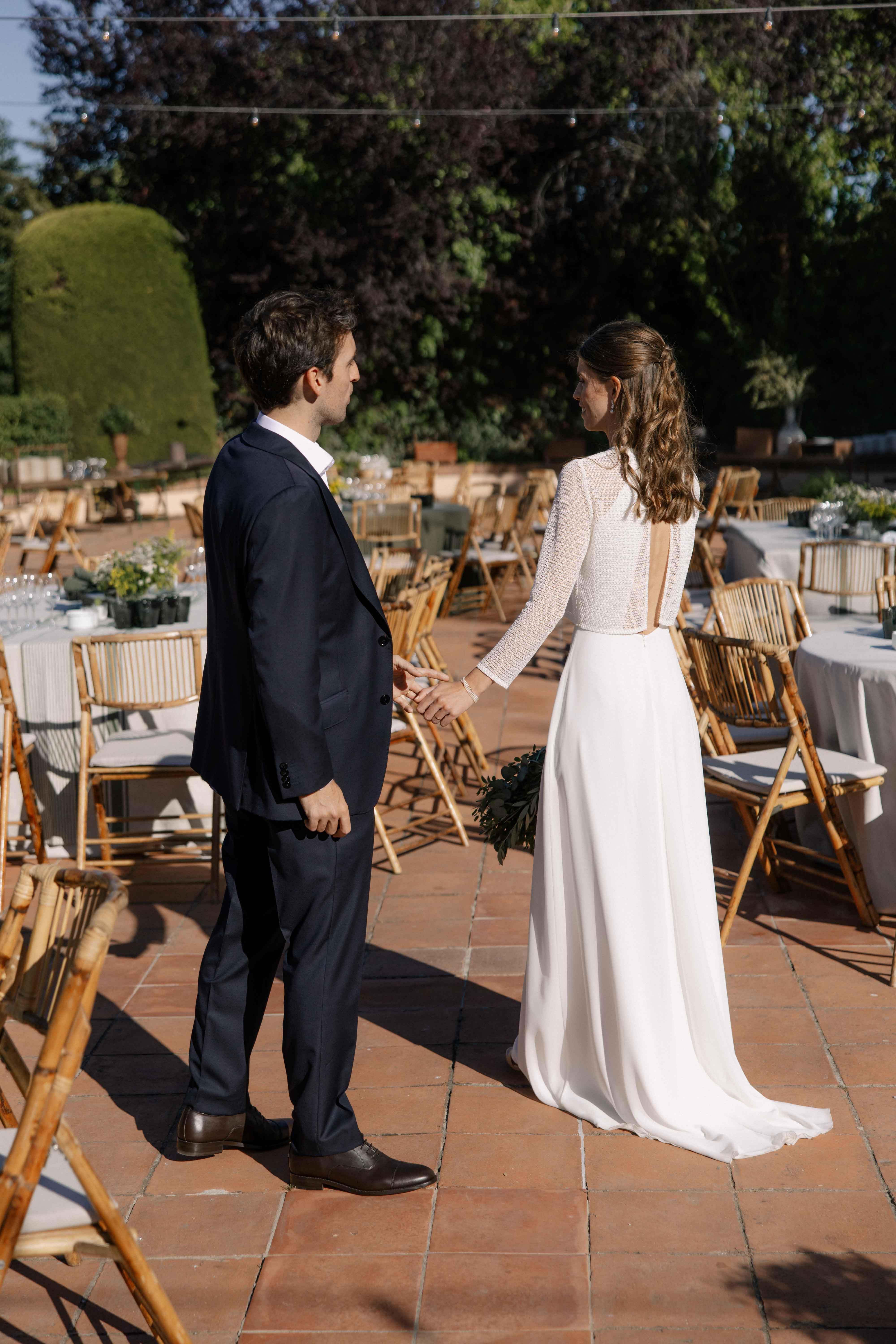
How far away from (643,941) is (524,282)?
1951cm

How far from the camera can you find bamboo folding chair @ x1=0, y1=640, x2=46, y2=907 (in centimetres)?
380

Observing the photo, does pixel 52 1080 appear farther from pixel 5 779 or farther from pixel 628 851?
pixel 5 779

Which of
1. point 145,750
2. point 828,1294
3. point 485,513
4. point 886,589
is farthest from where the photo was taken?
point 485,513

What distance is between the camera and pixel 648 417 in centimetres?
252

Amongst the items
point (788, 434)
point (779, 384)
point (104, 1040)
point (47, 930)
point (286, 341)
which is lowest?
point (104, 1040)

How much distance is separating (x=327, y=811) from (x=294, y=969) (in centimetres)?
34

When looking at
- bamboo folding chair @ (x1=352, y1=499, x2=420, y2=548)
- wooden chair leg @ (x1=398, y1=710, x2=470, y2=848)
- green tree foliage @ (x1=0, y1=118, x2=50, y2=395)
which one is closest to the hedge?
green tree foliage @ (x1=0, y1=118, x2=50, y2=395)

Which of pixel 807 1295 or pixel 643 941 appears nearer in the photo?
pixel 807 1295

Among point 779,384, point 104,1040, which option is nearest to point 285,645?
point 104,1040

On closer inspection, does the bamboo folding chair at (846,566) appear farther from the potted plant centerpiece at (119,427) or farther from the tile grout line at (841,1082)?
the potted plant centerpiece at (119,427)

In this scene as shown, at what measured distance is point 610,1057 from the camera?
8.72 ft

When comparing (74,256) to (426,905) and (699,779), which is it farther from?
(699,779)

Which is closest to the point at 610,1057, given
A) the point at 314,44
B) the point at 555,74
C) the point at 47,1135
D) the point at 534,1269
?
the point at 534,1269

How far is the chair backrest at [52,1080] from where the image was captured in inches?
65.4
